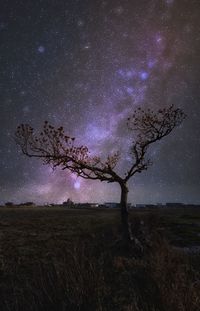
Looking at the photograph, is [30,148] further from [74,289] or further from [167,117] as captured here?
[74,289]

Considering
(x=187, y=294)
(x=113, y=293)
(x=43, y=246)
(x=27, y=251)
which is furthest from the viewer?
(x=43, y=246)

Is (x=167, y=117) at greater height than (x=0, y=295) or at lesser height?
greater

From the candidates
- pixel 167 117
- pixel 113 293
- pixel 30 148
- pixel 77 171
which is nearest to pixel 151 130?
pixel 167 117

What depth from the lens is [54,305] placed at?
6.60 m

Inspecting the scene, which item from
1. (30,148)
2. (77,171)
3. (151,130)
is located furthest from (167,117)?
(30,148)

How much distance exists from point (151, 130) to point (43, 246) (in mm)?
8884

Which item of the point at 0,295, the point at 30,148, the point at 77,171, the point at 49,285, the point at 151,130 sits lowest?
the point at 0,295

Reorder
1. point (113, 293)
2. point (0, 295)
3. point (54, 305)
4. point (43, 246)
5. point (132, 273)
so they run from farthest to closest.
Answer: point (43, 246), point (132, 273), point (0, 295), point (113, 293), point (54, 305)

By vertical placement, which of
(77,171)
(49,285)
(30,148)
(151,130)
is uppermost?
(151,130)

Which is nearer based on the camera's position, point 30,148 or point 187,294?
point 187,294

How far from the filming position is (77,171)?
62.3 ft

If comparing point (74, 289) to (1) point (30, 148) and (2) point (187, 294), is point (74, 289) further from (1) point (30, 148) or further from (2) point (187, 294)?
(1) point (30, 148)

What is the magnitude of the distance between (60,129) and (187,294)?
12506 millimetres

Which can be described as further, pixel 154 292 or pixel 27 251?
pixel 27 251
